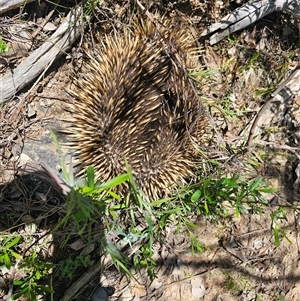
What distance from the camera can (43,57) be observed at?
3021 mm

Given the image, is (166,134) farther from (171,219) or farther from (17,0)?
(17,0)

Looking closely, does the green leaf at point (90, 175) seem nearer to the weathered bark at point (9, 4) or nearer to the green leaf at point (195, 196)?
the green leaf at point (195, 196)

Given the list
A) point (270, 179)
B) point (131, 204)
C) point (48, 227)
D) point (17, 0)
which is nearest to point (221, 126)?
point (270, 179)

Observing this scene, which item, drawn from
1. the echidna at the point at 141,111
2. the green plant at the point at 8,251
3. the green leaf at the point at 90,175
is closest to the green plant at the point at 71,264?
the green plant at the point at 8,251

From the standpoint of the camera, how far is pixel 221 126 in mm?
3434

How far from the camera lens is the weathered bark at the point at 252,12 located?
322 centimetres

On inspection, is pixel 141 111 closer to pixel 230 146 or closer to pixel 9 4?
pixel 230 146

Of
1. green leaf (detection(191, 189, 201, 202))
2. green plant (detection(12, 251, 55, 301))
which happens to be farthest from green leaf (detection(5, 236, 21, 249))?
green leaf (detection(191, 189, 201, 202))

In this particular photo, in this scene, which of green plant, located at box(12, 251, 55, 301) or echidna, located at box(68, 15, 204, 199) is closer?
green plant, located at box(12, 251, 55, 301)

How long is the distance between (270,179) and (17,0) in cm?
217

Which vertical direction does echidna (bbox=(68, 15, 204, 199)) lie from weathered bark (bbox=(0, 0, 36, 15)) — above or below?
below

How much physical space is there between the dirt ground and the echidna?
244mm

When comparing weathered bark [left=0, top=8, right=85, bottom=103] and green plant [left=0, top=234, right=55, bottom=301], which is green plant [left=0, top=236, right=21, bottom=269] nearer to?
green plant [left=0, top=234, right=55, bottom=301]

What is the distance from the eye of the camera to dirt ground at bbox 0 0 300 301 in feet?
9.86
